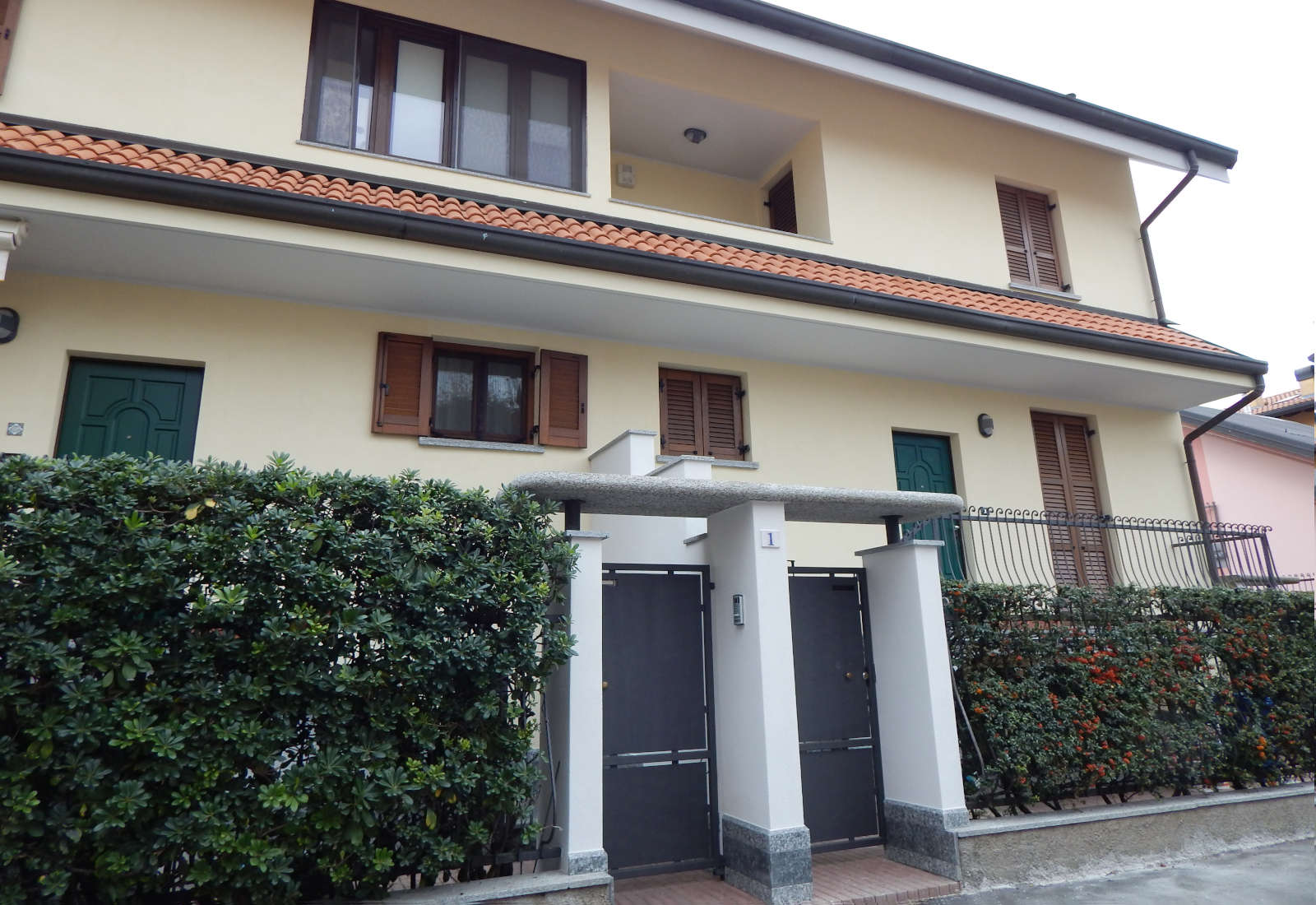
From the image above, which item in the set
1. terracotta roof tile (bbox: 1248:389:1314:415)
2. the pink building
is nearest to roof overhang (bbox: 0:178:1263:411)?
the pink building

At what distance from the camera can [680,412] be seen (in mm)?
9125

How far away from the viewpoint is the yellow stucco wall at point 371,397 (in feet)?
22.8

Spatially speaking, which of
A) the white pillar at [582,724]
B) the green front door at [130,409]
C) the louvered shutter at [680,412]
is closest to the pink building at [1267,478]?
the louvered shutter at [680,412]

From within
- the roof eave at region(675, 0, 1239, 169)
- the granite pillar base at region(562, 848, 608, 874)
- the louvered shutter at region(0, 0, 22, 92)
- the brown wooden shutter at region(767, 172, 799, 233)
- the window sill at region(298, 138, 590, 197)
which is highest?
the roof eave at region(675, 0, 1239, 169)

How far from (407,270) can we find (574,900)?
17.0 ft

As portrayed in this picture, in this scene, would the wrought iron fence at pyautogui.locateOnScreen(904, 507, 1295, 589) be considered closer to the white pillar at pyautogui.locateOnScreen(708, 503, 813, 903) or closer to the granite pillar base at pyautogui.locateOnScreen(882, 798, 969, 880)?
the granite pillar base at pyautogui.locateOnScreen(882, 798, 969, 880)

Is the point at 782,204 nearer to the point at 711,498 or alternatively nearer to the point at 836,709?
the point at 711,498

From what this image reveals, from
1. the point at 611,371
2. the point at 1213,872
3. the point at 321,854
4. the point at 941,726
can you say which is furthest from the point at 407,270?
the point at 1213,872

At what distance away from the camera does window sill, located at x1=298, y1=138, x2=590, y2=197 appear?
8.11 m

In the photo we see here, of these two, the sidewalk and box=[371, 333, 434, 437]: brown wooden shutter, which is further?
box=[371, 333, 434, 437]: brown wooden shutter

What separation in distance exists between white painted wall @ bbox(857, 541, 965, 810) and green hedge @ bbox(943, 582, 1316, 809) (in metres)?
0.48

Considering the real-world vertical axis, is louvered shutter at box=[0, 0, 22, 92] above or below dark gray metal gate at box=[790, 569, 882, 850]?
above

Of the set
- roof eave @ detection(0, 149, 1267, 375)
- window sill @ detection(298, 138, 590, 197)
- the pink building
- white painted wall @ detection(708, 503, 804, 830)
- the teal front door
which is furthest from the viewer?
the pink building

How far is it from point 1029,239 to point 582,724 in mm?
10183
